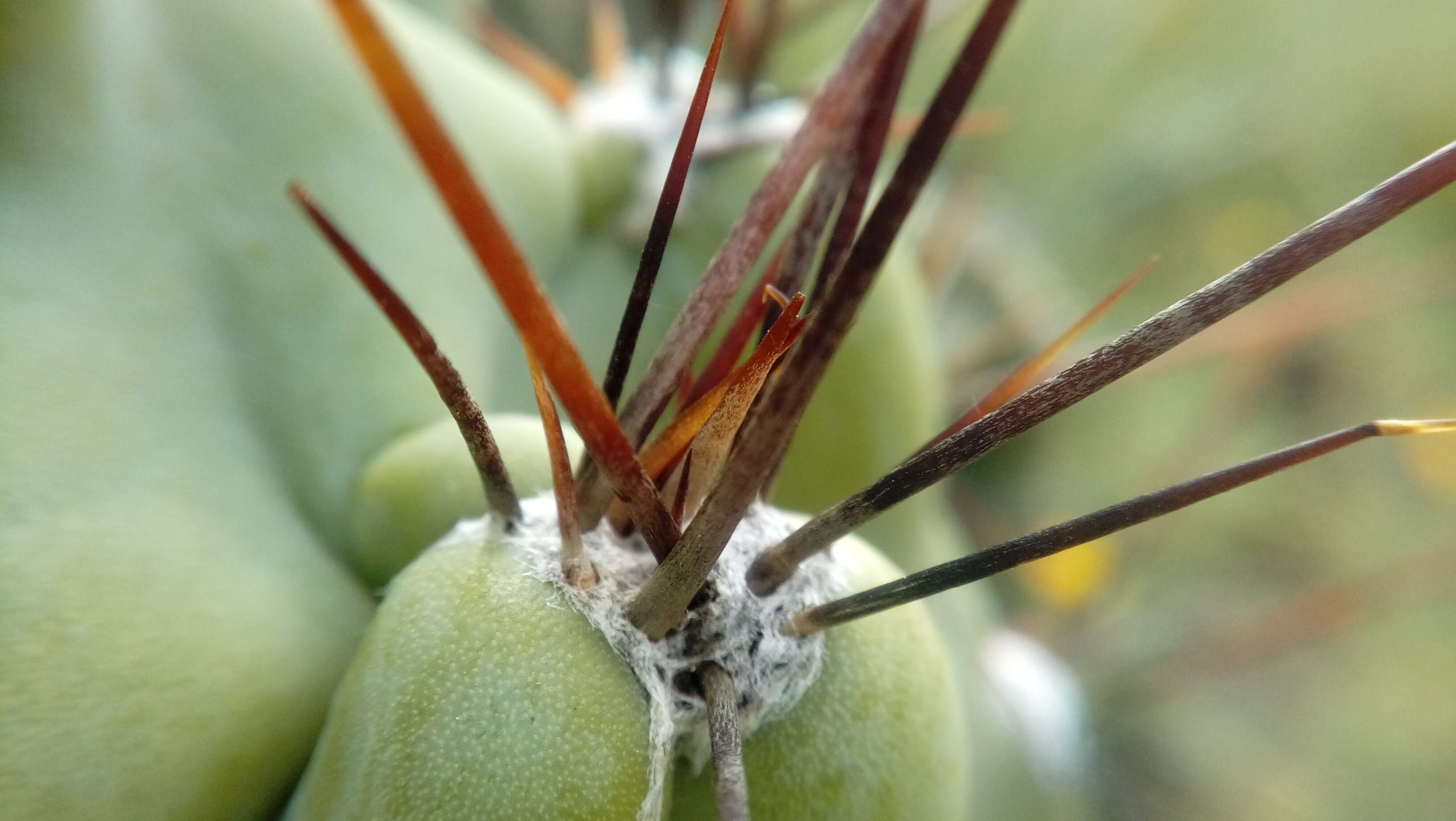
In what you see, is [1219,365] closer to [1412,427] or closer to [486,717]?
[1412,427]

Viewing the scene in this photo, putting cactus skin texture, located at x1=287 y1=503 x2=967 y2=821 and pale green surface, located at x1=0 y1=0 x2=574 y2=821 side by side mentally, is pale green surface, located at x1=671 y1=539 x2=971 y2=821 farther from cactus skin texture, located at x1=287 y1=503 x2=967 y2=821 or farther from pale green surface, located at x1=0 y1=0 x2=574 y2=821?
pale green surface, located at x1=0 y1=0 x2=574 y2=821

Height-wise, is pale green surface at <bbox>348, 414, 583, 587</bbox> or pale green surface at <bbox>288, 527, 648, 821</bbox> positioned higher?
pale green surface at <bbox>348, 414, 583, 587</bbox>

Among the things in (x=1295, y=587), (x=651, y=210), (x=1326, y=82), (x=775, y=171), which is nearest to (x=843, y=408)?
(x=651, y=210)

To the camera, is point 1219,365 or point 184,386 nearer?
point 184,386

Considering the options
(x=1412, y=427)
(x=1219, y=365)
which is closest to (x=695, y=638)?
(x=1412, y=427)

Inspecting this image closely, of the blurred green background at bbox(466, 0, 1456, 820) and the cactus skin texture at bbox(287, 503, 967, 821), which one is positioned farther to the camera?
the blurred green background at bbox(466, 0, 1456, 820)

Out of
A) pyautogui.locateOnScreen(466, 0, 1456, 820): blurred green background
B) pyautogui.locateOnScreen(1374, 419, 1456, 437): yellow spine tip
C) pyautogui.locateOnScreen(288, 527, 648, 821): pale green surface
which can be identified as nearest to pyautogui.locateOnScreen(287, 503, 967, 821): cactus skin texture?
pyautogui.locateOnScreen(288, 527, 648, 821): pale green surface

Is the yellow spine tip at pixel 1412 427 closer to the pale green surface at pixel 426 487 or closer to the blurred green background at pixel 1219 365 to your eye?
the pale green surface at pixel 426 487

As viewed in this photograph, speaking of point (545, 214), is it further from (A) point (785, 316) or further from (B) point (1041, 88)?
(B) point (1041, 88)
